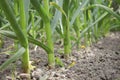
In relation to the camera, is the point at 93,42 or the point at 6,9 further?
the point at 93,42

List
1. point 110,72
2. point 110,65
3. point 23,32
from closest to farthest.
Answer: point 23,32 < point 110,72 < point 110,65

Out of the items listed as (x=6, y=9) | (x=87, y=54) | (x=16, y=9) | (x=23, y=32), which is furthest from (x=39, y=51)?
(x=6, y=9)

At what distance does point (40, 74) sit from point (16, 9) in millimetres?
257

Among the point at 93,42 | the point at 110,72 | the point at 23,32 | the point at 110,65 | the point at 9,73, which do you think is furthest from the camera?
the point at 93,42

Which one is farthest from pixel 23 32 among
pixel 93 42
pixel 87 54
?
pixel 93 42

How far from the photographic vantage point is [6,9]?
61cm

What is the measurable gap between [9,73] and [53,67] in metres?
0.16

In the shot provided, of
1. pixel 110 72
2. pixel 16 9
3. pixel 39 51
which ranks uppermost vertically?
pixel 16 9

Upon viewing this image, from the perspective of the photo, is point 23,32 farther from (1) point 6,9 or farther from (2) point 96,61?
(2) point 96,61

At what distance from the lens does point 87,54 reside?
1.24m

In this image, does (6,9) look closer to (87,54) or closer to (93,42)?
(87,54)

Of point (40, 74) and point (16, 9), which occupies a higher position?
point (16, 9)

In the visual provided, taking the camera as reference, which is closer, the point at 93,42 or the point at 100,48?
the point at 100,48

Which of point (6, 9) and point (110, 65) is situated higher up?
point (6, 9)
